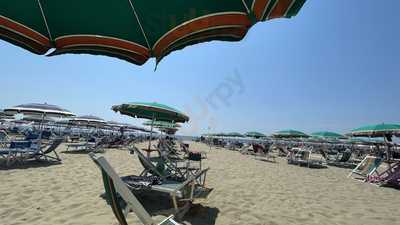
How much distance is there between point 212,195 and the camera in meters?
5.95

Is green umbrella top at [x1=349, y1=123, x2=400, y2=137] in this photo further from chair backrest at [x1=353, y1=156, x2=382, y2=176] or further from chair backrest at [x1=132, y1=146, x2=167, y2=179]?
chair backrest at [x1=132, y1=146, x2=167, y2=179]

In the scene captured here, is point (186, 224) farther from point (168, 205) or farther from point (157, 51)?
point (157, 51)

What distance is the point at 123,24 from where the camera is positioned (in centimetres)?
221

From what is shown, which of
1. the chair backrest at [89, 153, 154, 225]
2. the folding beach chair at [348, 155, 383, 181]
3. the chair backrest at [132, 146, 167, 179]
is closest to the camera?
the chair backrest at [89, 153, 154, 225]

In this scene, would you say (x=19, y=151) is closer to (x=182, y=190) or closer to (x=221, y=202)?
(x=182, y=190)

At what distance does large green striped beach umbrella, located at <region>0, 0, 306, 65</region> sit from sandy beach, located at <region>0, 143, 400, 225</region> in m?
2.71

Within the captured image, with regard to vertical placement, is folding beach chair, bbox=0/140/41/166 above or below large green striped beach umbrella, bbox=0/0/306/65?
below

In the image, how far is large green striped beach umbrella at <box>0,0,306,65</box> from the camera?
6.13 feet

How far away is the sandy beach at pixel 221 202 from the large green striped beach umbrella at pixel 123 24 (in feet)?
8.90

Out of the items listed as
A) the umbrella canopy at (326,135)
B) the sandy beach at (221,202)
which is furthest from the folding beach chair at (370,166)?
the umbrella canopy at (326,135)

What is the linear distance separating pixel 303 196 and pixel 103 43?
612cm

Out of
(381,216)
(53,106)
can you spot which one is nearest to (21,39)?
(381,216)

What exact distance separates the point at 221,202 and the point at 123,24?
4212mm

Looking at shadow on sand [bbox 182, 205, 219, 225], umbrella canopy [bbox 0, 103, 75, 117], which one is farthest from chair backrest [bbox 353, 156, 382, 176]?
umbrella canopy [bbox 0, 103, 75, 117]
